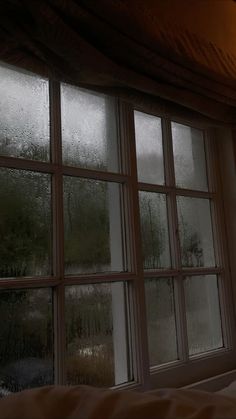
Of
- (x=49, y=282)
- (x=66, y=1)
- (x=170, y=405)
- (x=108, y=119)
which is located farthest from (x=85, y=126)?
(x=170, y=405)

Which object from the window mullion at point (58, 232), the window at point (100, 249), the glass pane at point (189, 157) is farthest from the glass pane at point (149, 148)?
the window mullion at point (58, 232)

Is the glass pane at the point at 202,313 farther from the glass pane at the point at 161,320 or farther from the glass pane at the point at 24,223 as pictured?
the glass pane at the point at 24,223

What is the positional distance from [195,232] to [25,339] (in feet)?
2.74

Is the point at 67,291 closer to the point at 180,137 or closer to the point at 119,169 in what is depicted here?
the point at 119,169

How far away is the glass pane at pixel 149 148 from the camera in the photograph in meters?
1.35

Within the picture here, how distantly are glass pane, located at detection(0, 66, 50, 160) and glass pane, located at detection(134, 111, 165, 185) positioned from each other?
0.41m

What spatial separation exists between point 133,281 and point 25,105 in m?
0.66

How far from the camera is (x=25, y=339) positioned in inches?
36.6

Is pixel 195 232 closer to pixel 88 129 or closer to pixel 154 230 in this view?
pixel 154 230

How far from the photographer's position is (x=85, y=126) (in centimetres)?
121

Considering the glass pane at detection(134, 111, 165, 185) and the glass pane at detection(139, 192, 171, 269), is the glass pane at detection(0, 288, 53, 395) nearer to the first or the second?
the glass pane at detection(139, 192, 171, 269)

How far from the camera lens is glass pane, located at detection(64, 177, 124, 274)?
3.51 ft

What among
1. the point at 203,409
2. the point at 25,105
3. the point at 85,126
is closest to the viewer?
the point at 203,409

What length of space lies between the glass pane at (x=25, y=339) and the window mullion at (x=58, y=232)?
2cm
